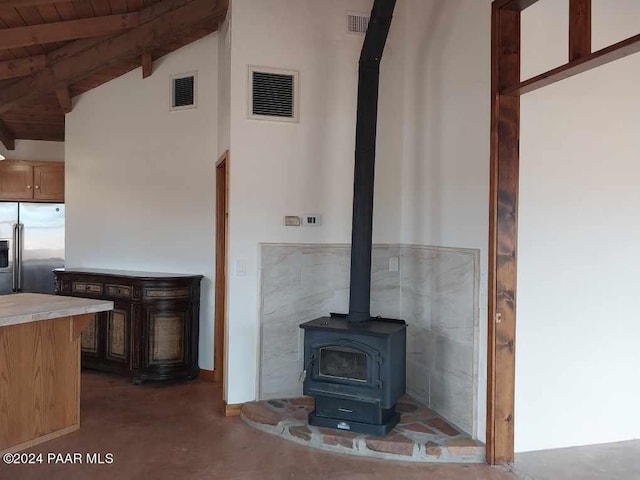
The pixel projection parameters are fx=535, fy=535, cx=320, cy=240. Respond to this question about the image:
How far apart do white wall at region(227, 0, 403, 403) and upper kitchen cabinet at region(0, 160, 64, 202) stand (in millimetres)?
4047

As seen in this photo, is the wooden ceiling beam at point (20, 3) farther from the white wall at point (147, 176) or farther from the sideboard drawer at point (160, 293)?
the sideboard drawer at point (160, 293)

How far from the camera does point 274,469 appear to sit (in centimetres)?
314

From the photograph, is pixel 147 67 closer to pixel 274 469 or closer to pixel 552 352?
pixel 274 469

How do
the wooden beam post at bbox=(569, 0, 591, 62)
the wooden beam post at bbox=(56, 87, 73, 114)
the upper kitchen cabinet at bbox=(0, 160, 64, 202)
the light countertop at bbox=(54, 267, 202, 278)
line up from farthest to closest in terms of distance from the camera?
the upper kitchen cabinet at bbox=(0, 160, 64, 202) < the wooden beam post at bbox=(56, 87, 73, 114) < the light countertop at bbox=(54, 267, 202, 278) < the wooden beam post at bbox=(569, 0, 591, 62)

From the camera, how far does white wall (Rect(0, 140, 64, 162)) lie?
24.2 feet

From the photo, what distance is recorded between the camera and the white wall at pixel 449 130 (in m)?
3.35

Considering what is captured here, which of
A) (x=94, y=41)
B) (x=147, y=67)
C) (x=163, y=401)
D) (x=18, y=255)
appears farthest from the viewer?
(x=18, y=255)

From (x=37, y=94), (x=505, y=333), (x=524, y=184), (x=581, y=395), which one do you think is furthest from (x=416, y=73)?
(x=37, y=94)

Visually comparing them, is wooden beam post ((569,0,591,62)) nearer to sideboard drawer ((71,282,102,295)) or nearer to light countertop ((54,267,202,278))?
light countertop ((54,267,202,278))

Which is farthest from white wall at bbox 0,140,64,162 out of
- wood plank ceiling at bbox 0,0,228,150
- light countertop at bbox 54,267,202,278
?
light countertop at bbox 54,267,202,278

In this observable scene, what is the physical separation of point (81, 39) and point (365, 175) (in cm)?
325

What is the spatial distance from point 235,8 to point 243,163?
1.17 meters

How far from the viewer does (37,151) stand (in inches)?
293

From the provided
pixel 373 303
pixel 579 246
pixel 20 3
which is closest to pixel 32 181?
pixel 20 3
